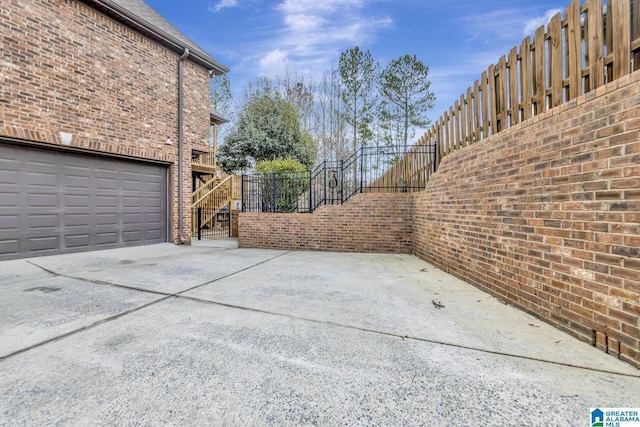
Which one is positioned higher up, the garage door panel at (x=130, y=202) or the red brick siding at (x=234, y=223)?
the garage door panel at (x=130, y=202)

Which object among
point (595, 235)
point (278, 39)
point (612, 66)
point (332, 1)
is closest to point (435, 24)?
point (332, 1)

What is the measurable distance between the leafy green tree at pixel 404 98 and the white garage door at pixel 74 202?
13687 millimetres

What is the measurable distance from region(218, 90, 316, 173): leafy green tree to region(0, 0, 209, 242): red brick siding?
628 centimetres

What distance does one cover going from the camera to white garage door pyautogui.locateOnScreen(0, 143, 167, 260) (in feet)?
17.2

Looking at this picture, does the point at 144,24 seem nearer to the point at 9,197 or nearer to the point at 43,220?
the point at 9,197

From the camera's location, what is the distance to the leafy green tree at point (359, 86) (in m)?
17.4

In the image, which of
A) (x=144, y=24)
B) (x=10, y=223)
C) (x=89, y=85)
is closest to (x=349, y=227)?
(x=89, y=85)

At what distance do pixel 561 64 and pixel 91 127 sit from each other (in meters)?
7.96

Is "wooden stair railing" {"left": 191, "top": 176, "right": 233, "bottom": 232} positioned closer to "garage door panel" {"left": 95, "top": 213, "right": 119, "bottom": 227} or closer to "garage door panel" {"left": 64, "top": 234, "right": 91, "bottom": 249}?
"garage door panel" {"left": 95, "top": 213, "right": 119, "bottom": 227}

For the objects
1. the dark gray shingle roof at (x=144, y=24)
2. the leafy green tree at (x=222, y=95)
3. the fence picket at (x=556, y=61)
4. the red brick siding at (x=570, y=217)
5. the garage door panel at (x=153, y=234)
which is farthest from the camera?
the leafy green tree at (x=222, y=95)

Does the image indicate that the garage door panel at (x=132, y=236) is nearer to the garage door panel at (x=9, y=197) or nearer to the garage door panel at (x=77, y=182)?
the garage door panel at (x=77, y=182)

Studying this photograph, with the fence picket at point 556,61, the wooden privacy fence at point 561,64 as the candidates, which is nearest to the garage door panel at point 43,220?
→ the wooden privacy fence at point 561,64

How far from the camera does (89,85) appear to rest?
5977 mm

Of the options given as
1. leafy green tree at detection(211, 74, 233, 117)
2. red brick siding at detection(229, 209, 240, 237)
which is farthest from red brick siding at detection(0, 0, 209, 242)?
leafy green tree at detection(211, 74, 233, 117)
